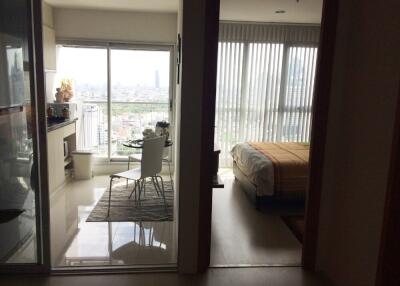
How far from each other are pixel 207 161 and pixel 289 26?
4.11 m

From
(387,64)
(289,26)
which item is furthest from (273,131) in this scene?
(387,64)

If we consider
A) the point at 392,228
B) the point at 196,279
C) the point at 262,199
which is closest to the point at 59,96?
the point at 262,199

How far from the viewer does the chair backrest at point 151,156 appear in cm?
369

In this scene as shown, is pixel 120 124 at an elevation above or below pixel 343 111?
below

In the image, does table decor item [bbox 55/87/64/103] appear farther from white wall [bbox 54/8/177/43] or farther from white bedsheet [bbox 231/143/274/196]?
white bedsheet [bbox 231/143/274/196]

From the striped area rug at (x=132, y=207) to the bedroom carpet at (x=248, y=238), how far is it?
59 cm

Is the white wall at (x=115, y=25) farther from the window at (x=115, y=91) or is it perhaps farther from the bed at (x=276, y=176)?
the bed at (x=276, y=176)

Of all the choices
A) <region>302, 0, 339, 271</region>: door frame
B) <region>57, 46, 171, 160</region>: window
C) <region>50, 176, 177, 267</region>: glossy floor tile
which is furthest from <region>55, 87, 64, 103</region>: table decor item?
<region>302, 0, 339, 271</region>: door frame

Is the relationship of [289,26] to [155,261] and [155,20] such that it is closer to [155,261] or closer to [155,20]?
[155,20]

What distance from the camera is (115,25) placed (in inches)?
207

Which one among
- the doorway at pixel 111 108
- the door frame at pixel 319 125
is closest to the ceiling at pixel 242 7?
the doorway at pixel 111 108

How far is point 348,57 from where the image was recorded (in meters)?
2.40

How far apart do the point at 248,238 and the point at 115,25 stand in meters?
3.72

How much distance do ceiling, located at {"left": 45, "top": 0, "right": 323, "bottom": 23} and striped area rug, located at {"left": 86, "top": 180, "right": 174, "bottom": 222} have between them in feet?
8.16
